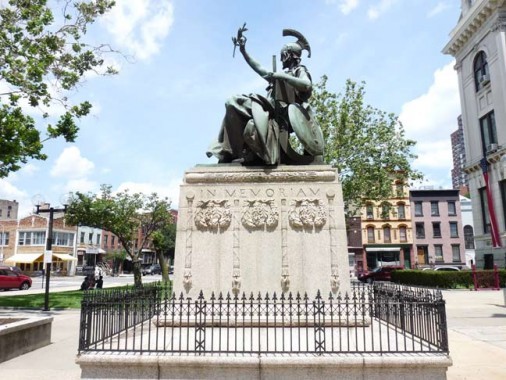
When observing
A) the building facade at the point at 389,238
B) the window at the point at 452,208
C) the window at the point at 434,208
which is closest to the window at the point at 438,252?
the building facade at the point at 389,238

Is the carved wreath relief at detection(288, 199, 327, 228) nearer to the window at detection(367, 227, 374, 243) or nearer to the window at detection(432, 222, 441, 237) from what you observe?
the window at detection(367, 227, 374, 243)

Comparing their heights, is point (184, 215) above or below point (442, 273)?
above

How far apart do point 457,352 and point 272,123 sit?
6553 mm

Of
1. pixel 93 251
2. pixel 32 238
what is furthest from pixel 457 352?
pixel 93 251

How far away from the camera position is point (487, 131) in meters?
34.9

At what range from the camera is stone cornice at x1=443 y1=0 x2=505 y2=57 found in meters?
32.0

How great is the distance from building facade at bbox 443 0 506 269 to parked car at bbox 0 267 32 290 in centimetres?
3757

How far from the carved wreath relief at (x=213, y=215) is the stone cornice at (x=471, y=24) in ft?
107

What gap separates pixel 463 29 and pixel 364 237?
3490 cm

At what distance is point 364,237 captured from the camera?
6359 cm

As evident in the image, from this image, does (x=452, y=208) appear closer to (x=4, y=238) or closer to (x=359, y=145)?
(x=359, y=145)

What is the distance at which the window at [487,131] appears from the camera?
3403 cm

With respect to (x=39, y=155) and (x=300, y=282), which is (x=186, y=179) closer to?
(x=300, y=282)

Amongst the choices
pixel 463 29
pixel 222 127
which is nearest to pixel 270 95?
pixel 222 127
